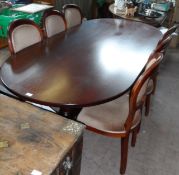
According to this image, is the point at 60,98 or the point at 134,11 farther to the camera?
the point at 134,11

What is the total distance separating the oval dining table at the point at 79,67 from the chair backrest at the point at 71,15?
357 mm

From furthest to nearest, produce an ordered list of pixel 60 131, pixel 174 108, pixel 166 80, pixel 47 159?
pixel 166 80 → pixel 174 108 → pixel 60 131 → pixel 47 159

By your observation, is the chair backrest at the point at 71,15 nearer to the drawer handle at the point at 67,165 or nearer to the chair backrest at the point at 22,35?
the chair backrest at the point at 22,35

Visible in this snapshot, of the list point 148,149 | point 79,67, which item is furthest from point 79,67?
point 148,149

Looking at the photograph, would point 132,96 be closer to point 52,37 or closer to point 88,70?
point 88,70

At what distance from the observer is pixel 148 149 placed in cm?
193

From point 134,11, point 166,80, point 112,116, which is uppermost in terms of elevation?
point 134,11

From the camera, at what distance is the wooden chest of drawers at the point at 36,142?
874mm

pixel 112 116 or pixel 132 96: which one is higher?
pixel 132 96

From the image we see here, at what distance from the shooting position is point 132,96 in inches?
54.6

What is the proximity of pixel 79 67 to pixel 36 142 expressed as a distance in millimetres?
786

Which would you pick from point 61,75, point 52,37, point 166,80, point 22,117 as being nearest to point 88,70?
point 61,75

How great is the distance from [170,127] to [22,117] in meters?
1.56

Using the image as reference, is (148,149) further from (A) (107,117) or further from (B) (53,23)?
(B) (53,23)
